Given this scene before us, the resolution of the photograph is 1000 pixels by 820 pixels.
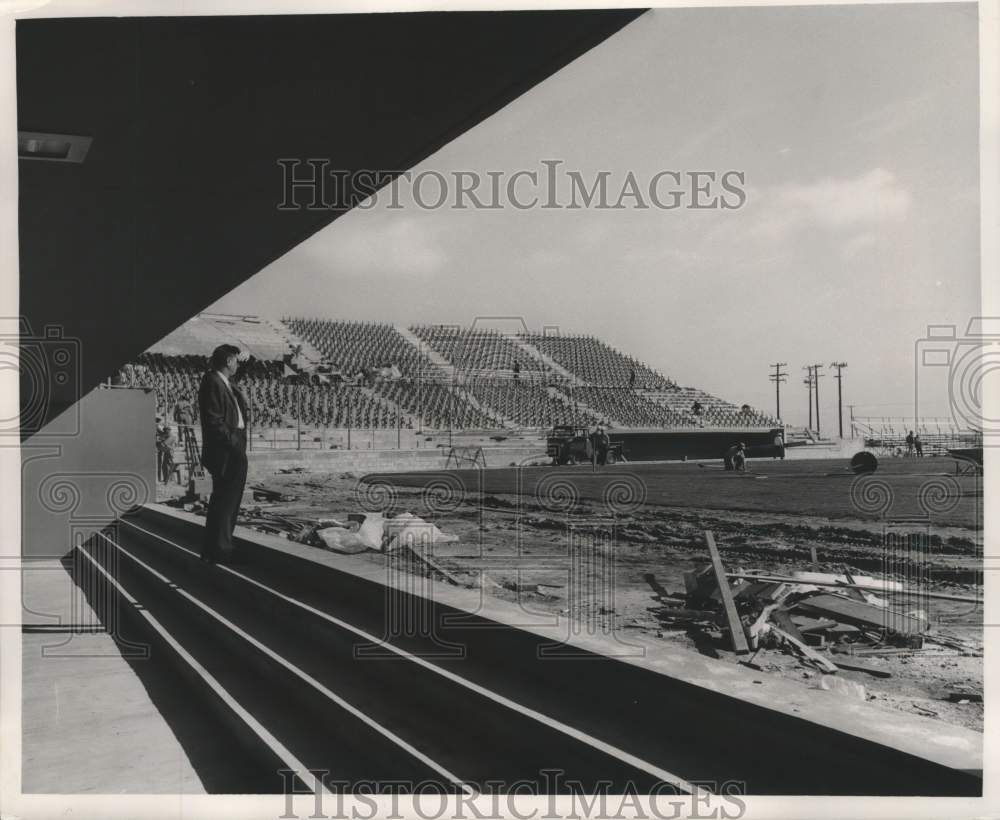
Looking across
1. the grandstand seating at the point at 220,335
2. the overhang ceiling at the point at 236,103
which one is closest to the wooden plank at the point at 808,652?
the overhang ceiling at the point at 236,103

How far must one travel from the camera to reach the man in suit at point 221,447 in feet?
13.7

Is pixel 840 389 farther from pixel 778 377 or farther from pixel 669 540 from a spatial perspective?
pixel 669 540

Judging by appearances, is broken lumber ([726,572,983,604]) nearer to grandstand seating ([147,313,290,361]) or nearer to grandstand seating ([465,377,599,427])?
grandstand seating ([147,313,290,361])

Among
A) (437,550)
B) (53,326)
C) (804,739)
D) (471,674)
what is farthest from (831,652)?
(53,326)

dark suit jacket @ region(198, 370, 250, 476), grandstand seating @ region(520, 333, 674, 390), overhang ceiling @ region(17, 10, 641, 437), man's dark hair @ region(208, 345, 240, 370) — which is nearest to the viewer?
overhang ceiling @ region(17, 10, 641, 437)

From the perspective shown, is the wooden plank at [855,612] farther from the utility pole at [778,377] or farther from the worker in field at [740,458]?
the worker in field at [740,458]

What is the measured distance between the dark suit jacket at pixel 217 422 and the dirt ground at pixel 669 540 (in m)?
0.95

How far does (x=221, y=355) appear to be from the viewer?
437 cm

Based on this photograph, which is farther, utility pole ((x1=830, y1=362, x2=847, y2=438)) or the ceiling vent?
utility pole ((x1=830, y1=362, x2=847, y2=438))

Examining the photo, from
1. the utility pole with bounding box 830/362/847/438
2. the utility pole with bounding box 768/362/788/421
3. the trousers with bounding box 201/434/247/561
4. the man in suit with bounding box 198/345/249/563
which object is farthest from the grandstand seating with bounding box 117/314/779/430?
the utility pole with bounding box 830/362/847/438

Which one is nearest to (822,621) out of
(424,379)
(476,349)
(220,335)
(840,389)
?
(840,389)

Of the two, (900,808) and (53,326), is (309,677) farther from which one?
(53,326)

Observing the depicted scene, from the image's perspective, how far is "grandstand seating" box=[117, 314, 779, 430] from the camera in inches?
207

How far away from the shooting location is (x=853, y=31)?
150 inches
